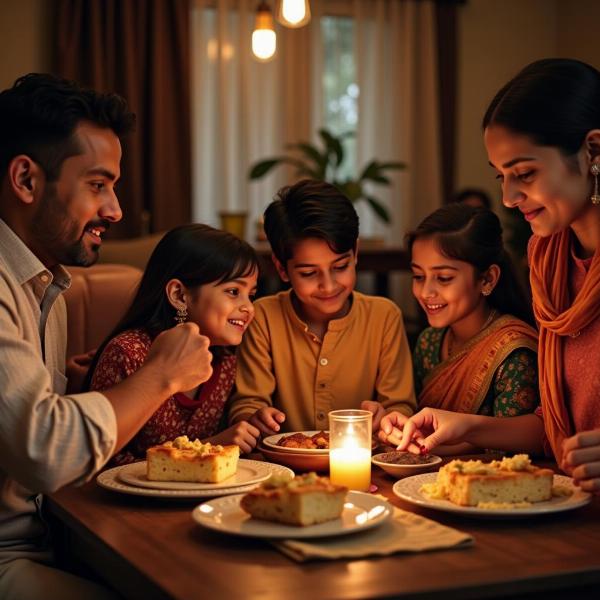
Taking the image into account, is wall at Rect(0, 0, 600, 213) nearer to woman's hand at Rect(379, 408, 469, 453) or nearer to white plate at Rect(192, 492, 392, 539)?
woman's hand at Rect(379, 408, 469, 453)

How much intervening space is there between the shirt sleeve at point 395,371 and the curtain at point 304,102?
4.29m

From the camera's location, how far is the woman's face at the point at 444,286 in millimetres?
2348

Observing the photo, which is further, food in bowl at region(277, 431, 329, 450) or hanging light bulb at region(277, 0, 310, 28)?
hanging light bulb at region(277, 0, 310, 28)

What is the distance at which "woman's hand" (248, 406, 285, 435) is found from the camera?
2.07 m

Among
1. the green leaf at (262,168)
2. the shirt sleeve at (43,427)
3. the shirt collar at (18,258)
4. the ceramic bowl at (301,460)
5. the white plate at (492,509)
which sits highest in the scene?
the green leaf at (262,168)

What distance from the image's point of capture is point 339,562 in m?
1.29

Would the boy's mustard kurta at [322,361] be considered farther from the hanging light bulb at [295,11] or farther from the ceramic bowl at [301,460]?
the hanging light bulb at [295,11]

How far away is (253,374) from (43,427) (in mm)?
975

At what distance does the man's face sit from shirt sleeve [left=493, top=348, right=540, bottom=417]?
0.96 meters

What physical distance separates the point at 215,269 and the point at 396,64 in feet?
16.7

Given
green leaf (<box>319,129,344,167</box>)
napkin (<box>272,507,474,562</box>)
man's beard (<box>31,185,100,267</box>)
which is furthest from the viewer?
green leaf (<box>319,129,344,167</box>)

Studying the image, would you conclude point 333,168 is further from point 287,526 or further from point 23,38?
point 287,526

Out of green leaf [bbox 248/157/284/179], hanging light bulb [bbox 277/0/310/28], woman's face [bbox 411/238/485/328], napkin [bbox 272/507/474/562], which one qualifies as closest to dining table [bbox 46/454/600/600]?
napkin [bbox 272/507/474/562]

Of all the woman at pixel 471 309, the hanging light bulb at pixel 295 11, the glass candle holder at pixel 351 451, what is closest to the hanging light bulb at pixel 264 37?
the hanging light bulb at pixel 295 11
